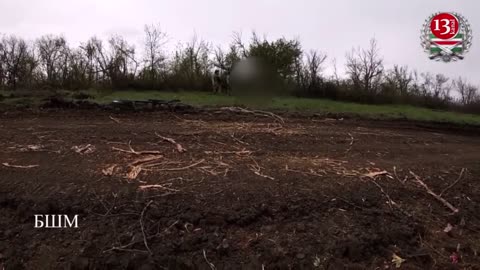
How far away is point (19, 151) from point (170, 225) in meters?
3.26

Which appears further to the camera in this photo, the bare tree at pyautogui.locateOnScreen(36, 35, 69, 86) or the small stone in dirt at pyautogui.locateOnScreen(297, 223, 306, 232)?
the bare tree at pyautogui.locateOnScreen(36, 35, 69, 86)

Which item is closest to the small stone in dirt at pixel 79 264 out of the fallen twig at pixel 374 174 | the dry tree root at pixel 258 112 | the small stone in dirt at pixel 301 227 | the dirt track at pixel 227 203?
the dirt track at pixel 227 203

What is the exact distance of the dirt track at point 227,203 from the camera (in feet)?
14.1

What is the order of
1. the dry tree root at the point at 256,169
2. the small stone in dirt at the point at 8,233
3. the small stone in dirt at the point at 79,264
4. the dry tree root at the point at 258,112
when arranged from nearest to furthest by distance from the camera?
the small stone in dirt at the point at 79,264 < the small stone in dirt at the point at 8,233 < the dry tree root at the point at 256,169 < the dry tree root at the point at 258,112

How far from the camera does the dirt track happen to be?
4.30 m

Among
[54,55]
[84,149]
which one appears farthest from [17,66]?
[84,149]

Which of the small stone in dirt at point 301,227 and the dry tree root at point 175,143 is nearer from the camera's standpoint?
the small stone in dirt at point 301,227

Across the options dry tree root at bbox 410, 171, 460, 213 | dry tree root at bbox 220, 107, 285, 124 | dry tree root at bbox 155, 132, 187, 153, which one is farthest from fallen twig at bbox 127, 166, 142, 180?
dry tree root at bbox 220, 107, 285, 124

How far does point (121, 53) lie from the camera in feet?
79.8

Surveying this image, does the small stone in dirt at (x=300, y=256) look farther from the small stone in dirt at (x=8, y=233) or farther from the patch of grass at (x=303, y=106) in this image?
the patch of grass at (x=303, y=106)

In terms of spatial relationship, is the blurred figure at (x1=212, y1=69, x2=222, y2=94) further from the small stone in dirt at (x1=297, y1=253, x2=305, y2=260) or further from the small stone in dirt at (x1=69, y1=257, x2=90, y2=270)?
the small stone in dirt at (x1=69, y1=257, x2=90, y2=270)

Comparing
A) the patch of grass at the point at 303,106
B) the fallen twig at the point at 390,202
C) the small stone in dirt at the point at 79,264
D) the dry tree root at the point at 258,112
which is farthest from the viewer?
the patch of grass at the point at 303,106

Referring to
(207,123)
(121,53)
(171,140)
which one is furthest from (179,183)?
(121,53)

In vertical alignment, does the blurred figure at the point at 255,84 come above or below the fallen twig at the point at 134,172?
above
